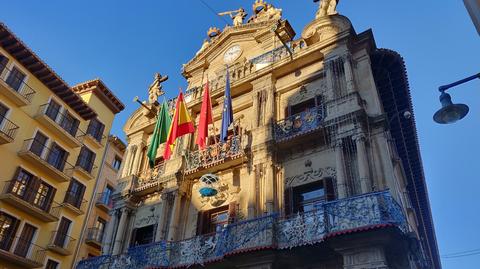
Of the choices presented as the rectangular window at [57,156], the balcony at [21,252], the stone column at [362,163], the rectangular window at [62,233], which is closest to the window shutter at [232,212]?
the stone column at [362,163]

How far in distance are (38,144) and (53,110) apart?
3.21 metres

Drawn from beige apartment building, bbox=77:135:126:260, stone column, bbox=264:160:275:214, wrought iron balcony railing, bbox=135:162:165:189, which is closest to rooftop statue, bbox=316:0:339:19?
stone column, bbox=264:160:275:214

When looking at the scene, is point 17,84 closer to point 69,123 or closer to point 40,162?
point 69,123

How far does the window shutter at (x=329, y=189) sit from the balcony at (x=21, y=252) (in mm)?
18727

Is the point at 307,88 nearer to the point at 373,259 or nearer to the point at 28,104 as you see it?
the point at 373,259

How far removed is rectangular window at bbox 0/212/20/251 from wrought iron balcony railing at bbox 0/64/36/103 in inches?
301

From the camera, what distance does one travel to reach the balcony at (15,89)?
2488cm

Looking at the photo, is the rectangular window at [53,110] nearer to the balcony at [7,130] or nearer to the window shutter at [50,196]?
the balcony at [7,130]

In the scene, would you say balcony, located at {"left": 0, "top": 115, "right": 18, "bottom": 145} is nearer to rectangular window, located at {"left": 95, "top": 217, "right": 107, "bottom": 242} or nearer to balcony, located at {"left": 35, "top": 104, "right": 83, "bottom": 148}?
balcony, located at {"left": 35, "top": 104, "right": 83, "bottom": 148}

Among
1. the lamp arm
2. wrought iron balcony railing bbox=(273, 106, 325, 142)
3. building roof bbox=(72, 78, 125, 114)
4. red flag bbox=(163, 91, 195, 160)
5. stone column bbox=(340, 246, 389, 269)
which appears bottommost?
stone column bbox=(340, 246, 389, 269)

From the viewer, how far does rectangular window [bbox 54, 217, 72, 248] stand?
Answer: 26672 millimetres

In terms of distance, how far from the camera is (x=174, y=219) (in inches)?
623

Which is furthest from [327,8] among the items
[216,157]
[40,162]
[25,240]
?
[25,240]

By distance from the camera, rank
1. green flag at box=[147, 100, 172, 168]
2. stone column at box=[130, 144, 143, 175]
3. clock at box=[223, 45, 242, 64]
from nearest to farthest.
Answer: green flag at box=[147, 100, 172, 168], stone column at box=[130, 144, 143, 175], clock at box=[223, 45, 242, 64]
